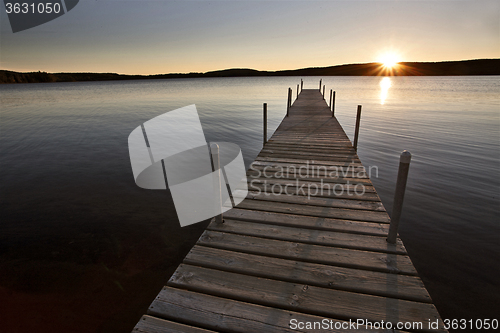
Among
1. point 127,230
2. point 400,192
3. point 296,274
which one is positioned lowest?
point 127,230

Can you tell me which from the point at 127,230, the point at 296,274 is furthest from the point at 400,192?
the point at 127,230

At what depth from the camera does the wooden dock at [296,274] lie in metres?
2.42

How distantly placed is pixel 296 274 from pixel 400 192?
1630 millimetres

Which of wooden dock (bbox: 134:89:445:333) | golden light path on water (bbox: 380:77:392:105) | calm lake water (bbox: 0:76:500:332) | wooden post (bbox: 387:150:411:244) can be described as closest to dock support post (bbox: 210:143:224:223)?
wooden dock (bbox: 134:89:445:333)

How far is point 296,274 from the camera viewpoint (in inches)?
116

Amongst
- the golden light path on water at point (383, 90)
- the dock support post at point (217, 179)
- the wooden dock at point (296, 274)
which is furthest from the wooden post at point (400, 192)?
the golden light path on water at point (383, 90)

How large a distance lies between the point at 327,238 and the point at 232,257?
134cm

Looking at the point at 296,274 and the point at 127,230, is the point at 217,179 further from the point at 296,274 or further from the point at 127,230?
the point at 127,230

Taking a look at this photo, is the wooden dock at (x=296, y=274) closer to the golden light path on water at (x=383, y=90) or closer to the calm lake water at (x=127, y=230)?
the calm lake water at (x=127, y=230)

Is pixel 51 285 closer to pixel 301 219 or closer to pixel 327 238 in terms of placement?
pixel 301 219

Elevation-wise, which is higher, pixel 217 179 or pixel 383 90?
pixel 217 179

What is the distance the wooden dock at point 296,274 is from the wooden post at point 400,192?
161 millimetres

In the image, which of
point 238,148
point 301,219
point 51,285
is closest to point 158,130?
point 238,148

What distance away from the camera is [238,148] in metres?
14.4
